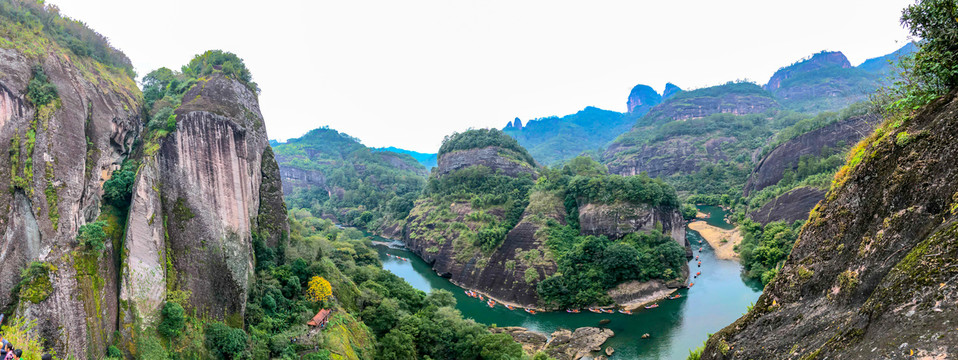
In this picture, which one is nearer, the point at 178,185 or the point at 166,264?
the point at 166,264

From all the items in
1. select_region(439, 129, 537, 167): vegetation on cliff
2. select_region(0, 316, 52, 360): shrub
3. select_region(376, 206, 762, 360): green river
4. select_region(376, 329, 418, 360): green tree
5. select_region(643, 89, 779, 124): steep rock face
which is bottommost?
select_region(376, 206, 762, 360): green river

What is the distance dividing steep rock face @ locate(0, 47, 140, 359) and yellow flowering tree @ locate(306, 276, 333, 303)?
997 cm

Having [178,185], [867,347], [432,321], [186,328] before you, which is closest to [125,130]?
[178,185]

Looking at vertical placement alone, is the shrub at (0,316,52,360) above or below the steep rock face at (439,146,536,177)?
below

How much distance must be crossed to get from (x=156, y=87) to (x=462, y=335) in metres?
24.1

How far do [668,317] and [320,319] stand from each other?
27.6 metres

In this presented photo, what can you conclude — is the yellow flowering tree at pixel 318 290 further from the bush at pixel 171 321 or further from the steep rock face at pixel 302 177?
the steep rock face at pixel 302 177

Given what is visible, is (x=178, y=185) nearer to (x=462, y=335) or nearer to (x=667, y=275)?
(x=462, y=335)

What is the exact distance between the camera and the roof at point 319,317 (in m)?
22.8

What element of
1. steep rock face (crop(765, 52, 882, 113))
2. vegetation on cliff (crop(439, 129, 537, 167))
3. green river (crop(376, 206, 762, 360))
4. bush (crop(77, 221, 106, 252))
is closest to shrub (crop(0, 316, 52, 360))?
bush (crop(77, 221, 106, 252))

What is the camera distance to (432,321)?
27141 millimetres

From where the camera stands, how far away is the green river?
30781mm

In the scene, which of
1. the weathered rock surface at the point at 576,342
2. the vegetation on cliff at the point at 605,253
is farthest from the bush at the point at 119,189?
the vegetation on cliff at the point at 605,253

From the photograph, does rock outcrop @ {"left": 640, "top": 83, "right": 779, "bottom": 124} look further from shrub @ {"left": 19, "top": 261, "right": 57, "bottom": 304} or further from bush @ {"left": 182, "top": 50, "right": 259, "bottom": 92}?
shrub @ {"left": 19, "top": 261, "right": 57, "bottom": 304}
